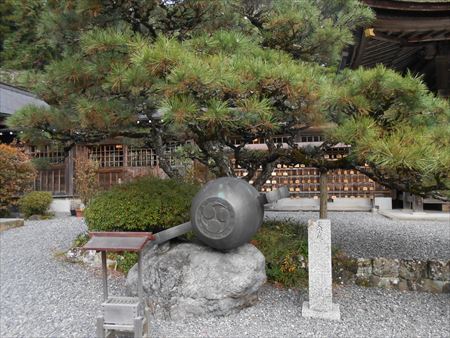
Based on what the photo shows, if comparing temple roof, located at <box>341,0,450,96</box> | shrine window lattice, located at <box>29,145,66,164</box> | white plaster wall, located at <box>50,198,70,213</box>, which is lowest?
white plaster wall, located at <box>50,198,70,213</box>

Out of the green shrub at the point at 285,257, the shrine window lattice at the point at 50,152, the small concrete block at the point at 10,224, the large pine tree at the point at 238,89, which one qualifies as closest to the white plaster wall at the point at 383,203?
the green shrub at the point at 285,257

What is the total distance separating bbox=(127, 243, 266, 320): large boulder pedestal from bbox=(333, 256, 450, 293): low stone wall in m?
1.36

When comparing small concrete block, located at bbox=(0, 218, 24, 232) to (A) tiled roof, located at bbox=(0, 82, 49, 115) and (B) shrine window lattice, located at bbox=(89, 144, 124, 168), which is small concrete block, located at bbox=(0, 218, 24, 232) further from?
(A) tiled roof, located at bbox=(0, 82, 49, 115)

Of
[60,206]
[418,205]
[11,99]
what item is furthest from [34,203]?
[418,205]

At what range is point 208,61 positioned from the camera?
2943 millimetres

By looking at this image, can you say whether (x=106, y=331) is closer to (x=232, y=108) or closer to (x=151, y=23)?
(x=232, y=108)

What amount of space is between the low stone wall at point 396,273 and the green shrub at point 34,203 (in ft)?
25.1

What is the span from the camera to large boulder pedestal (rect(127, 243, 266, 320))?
3.33m

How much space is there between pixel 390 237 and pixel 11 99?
11400mm

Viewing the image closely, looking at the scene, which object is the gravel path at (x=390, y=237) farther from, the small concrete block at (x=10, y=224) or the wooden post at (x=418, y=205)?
the small concrete block at (x=10, y=224)

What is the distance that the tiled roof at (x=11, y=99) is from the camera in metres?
10.7

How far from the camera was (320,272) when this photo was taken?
3510 mm

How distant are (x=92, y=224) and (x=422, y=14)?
16.3 ft

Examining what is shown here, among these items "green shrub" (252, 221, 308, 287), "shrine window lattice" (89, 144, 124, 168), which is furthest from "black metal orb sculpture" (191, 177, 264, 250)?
"shrine window lattice" (89, 144, 124, 168)
